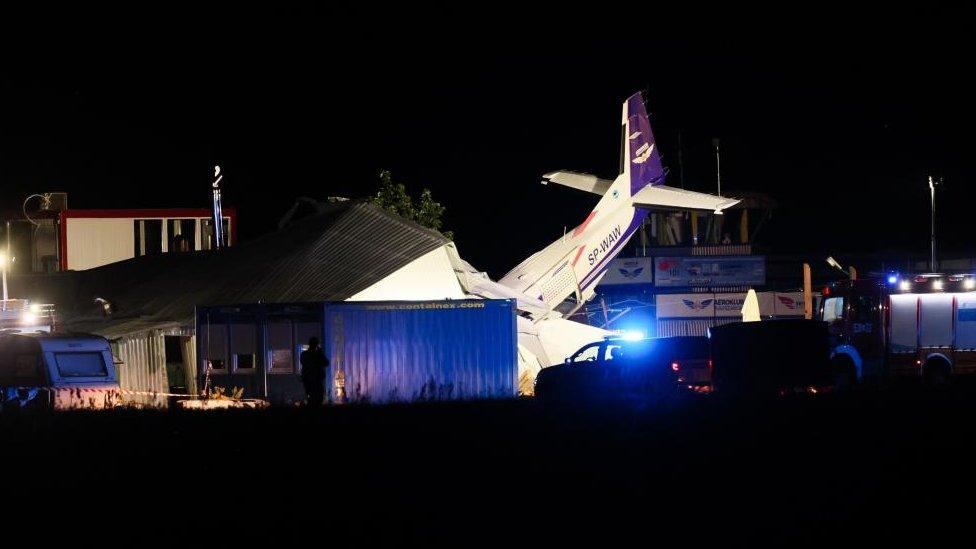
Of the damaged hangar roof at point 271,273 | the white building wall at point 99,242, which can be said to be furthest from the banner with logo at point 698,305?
the damaged hangar roof at point 271,273

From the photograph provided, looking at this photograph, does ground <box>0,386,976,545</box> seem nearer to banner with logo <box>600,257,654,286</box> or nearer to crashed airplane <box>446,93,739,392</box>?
crashed airplane <box>446,93,739,392</box>

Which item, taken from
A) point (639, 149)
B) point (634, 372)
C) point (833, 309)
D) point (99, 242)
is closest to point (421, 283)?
point (833, 309)

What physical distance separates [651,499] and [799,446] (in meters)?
2.71

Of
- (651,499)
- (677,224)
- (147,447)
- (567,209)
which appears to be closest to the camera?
(651,499)

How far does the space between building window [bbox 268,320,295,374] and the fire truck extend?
39.2 feet

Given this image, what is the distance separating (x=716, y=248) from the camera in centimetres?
7556

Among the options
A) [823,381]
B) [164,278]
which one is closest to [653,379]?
[823,381]

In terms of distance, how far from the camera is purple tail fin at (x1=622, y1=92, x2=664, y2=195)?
5094cm

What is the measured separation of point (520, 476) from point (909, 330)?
21599 mm

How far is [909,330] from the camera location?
1297 inches

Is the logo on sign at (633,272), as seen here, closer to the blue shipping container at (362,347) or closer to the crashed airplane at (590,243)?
the crashed airplane at (590,243)

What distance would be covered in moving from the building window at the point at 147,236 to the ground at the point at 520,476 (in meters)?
43.2

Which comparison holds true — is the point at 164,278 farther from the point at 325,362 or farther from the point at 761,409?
the point at 761,409

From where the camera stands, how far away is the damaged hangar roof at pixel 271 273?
35.9 m
